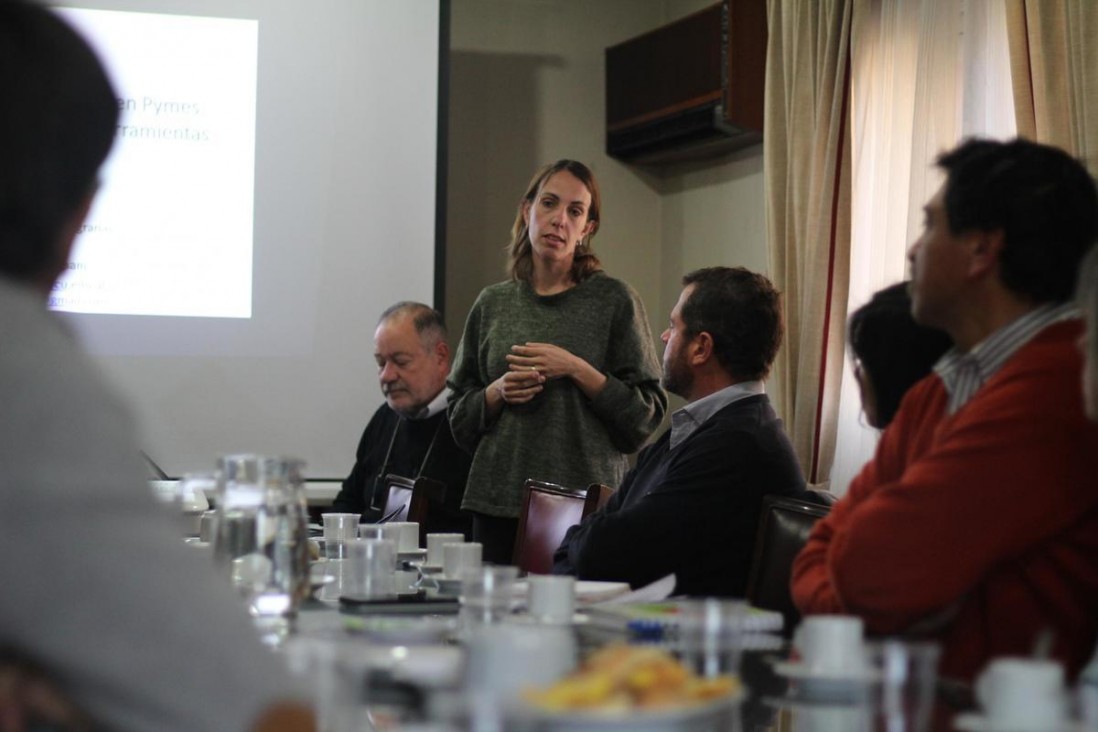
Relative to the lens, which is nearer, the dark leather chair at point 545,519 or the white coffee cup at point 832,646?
the white coffee cup at point 832,646

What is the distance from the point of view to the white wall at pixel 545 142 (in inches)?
209

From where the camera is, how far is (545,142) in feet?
17.7

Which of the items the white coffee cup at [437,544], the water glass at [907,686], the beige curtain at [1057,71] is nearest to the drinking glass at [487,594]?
the water glass at [907,686]

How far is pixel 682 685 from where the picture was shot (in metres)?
0.92

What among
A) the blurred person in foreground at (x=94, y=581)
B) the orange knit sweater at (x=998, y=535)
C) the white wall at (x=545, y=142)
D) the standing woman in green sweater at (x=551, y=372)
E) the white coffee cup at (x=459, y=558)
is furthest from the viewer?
the white wall at (x=545, y=142)

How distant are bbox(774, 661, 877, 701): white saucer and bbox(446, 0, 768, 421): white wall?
13.5 feet

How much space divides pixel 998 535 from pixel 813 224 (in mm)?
2802

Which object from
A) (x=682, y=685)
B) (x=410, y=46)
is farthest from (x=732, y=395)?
(x=410, y=46)

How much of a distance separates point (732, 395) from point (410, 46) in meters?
2.72

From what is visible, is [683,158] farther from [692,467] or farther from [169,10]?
[692,467]

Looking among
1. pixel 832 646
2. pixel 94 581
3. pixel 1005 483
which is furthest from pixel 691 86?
pixel 94 581

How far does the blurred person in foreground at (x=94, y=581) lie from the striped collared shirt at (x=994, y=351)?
108 cm

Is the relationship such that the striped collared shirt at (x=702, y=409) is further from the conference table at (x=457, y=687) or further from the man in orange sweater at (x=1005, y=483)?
the conference table at (x=457, y=687)

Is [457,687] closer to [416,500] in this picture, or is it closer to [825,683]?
[825,683]
